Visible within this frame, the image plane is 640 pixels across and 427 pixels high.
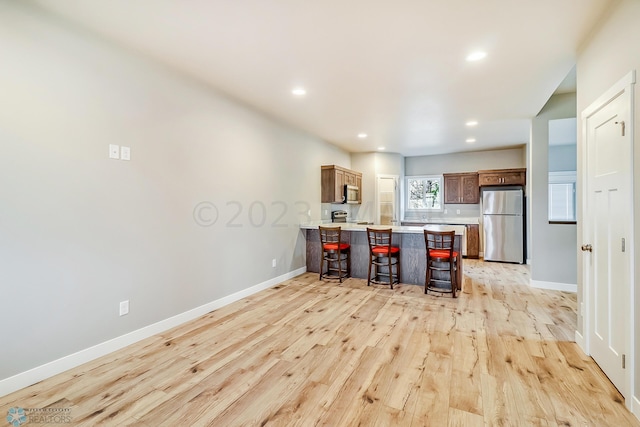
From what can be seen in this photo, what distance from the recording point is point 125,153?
104 inches

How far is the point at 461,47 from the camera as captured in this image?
262 centimetres

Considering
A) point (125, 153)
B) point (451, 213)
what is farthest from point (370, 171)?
point (125, 153)

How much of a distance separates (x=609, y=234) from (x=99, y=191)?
156 inches

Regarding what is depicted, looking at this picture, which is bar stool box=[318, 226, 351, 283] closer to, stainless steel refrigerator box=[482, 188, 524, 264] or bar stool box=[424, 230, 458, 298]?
bar stool box=[424, 230, 458, 298]

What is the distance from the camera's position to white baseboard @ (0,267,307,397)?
6.64 ft

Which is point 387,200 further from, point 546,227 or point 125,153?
point 125,153

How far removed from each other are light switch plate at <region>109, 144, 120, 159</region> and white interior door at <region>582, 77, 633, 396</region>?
12.4 ft

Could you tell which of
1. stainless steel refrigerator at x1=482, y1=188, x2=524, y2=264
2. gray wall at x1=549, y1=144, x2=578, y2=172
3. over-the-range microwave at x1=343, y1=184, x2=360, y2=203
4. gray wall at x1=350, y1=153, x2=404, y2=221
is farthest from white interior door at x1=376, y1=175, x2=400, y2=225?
gray wall at x1=549, y1=144, x2=578, y2=172

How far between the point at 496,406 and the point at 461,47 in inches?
111

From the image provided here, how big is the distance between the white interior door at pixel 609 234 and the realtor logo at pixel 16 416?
12.2ft

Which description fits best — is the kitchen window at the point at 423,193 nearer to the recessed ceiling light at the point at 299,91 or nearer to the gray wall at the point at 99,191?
the recessed ceiling light at the point at 299,91

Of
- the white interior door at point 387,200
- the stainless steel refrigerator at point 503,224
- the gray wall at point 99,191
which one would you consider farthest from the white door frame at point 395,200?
the gray wall at point 99,191

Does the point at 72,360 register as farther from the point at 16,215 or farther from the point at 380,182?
the point at 380,182

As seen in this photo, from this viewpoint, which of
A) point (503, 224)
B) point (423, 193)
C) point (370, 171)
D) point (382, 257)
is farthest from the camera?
point (423, 193)
